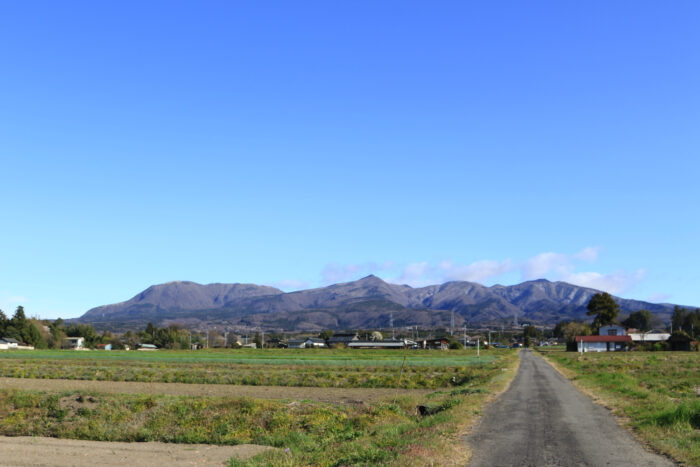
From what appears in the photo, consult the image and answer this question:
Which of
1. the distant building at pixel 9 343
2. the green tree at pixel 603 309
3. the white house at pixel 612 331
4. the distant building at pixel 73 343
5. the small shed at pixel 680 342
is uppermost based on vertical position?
the green tree at pixel 603 309

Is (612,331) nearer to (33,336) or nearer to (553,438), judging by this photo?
(33,336)

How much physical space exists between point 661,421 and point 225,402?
1973cm

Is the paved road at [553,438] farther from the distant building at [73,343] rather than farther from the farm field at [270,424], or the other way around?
the distant building at [73,343]

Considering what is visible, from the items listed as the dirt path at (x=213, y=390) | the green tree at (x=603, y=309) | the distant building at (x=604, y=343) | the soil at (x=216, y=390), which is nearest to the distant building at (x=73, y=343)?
the soil at (x=216, y=390)

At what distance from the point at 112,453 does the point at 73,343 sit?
618 ft

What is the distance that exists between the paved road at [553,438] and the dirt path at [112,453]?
8660 mm

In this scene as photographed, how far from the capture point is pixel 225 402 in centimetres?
3069

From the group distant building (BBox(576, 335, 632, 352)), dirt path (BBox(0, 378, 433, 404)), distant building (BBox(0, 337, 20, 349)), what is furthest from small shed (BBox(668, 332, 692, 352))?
distant building (BBox(0, 337, 20, 349))

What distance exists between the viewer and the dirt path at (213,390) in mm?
44156

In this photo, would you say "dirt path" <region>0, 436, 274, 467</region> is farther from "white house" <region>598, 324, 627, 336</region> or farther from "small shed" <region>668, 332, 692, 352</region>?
"white house" <region>598, 324, 627, 336</region>

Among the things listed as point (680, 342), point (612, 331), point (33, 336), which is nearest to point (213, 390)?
point (680, 342)

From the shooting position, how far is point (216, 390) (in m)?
48.5

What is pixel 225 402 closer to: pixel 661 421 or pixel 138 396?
pixel 138 396

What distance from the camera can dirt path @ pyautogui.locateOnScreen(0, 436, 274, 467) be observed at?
70.7 feet
